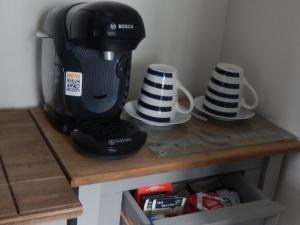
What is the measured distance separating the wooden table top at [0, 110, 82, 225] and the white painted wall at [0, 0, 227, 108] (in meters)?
0.16

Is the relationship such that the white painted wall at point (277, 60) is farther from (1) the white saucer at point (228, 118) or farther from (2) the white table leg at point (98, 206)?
(2) the white table leg at point (98, 206)

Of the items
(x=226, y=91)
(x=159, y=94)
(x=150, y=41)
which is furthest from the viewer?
(x=150, y=41)

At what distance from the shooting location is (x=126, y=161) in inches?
39.0

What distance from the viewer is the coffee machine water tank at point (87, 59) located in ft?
3.04

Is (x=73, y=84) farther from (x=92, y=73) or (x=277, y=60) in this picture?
(x=277, y=60)

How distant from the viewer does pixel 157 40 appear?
1.37 meters

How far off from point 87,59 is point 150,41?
1.21 ft

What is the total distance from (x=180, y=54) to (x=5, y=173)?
747 millimetres

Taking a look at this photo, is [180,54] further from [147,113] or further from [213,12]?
[147,113]

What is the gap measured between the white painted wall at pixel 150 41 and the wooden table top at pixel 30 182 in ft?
0.54

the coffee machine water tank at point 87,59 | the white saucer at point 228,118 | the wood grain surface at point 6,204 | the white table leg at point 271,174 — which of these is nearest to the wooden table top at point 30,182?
the wood grain surface at point 6,204

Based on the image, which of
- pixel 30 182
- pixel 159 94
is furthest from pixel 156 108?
pixel 30 182

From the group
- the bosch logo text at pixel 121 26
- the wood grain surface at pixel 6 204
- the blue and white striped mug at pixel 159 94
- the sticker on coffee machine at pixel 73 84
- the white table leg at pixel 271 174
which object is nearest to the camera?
the wood grain surface at pixel 6 204

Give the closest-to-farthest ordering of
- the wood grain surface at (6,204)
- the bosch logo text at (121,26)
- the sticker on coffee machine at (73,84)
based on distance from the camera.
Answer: the wood grain surface at (6,204)
the bosch logo text at (121,26)
the sticker on coffee machine at (73,84)
